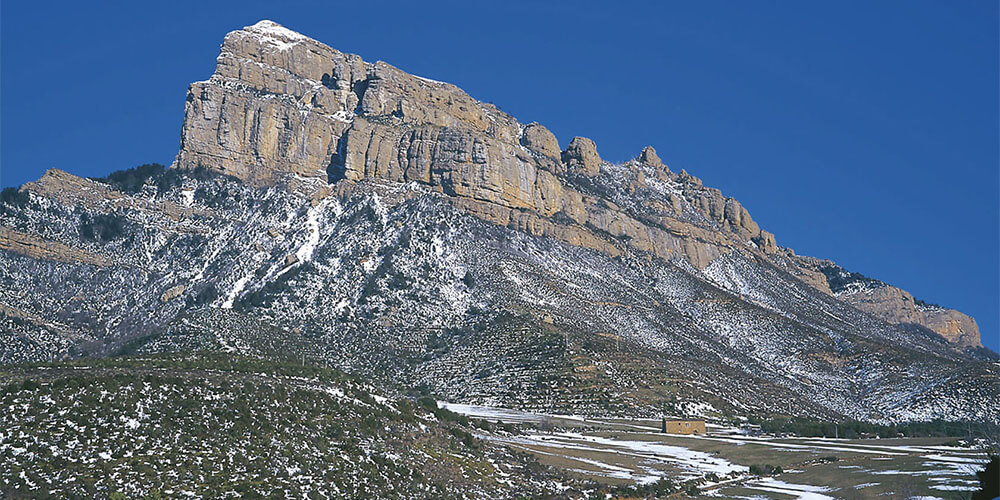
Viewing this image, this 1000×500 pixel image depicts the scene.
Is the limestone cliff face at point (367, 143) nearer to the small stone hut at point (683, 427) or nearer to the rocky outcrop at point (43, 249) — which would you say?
the rocky outcrop at point (43, 249)

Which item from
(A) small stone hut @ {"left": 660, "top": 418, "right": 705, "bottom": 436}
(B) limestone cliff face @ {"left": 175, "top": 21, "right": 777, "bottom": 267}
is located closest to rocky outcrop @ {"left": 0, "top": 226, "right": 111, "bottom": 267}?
(B) limestone cliff face @ {"left": 175, "top": 21, "right": 777, "bottom": 267}

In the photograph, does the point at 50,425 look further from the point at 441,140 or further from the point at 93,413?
the point at 441,140

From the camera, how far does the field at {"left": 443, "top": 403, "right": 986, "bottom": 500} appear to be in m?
61.3

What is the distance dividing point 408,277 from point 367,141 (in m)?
41.6

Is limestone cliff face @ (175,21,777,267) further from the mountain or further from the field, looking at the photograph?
the field

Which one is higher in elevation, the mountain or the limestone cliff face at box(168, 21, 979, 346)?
the limestone cliff face at box(168, 21, 979, 346)

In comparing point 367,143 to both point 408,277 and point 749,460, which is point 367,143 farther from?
point 749,460

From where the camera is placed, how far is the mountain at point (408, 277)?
118812 mm

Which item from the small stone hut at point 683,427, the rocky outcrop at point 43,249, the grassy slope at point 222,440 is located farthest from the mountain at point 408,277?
the grassy slope at point 222,440

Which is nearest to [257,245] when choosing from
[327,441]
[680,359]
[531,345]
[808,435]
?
[531,345]

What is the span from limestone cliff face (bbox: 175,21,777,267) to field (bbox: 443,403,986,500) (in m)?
77.2

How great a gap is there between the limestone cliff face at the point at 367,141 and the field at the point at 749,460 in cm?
7725

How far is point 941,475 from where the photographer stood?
206 ft

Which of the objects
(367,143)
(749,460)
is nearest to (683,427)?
(749,460)
